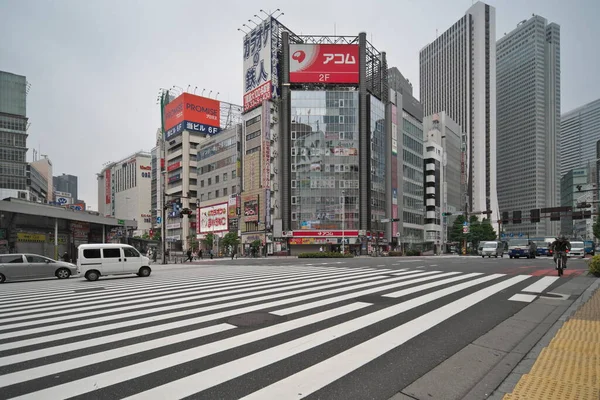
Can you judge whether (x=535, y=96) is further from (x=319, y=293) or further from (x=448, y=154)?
(x=319, y=293)

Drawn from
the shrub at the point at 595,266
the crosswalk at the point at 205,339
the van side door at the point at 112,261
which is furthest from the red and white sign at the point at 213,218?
the crosswalk at the point at 205,339

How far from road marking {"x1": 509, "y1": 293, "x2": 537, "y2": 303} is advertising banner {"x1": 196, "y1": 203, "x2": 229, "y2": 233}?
68.4 m

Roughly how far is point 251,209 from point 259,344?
6250cm

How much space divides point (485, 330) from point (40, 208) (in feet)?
88.6

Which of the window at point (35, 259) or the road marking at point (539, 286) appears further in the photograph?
the window at point (35, 259)

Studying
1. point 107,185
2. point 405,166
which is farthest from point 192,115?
point 107,185

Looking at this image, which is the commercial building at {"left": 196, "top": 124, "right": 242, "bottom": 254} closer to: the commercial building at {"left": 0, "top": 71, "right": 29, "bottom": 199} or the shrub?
the commercial building at {"left": 0, "top": 71, "right": 29, "bottom": 199}

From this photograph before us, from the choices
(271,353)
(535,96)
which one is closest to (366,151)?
(271,353)

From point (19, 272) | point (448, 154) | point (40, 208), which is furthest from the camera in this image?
point (448, 154)

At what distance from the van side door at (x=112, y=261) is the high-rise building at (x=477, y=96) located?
139 metres

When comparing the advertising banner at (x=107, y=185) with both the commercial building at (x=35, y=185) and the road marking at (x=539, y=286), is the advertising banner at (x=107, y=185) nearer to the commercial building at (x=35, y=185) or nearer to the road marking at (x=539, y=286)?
the commercial building at (x=35, y=185)

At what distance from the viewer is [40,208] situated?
2442 cm

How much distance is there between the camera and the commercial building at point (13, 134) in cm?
8369

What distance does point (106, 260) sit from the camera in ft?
57.1
